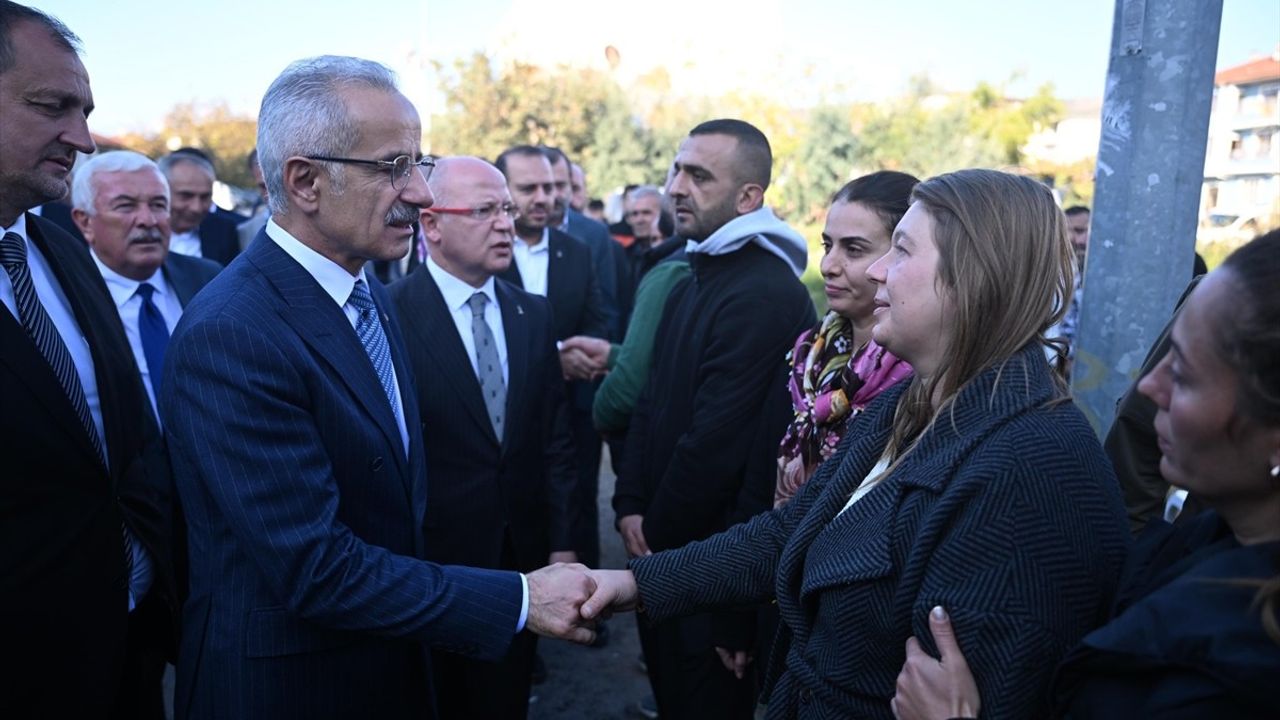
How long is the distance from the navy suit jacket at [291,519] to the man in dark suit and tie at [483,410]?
A: 3.40 feet

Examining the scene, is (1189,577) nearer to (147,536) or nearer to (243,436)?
(243,436)

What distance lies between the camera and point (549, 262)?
6199 mm

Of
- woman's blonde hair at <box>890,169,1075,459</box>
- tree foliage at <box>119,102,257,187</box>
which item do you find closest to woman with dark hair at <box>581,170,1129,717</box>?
woman's blonde hair at <box>890,169,1075,459</box>

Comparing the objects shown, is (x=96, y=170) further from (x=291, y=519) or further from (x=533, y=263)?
(x=291, y=519)

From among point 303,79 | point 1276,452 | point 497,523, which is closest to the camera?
point 1276,452

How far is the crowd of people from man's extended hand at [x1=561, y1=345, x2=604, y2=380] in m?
0.96

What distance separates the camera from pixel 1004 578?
1570mm

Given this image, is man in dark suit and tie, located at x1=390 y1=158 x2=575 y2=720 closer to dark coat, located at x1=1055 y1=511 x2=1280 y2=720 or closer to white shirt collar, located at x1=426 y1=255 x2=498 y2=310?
white shirt collar, located at x1=426 y1=255 x2=498 y2=310

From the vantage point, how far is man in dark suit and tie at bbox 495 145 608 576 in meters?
6.08

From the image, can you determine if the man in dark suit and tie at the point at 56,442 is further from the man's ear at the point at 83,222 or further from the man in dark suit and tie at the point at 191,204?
the man in dark suit and tie at the point at 191,204

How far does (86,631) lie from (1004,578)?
229 cm

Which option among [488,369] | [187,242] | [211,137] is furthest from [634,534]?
[211,137]

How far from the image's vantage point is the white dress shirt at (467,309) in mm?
3662

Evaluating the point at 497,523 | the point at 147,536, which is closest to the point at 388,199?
the point at 147,536
